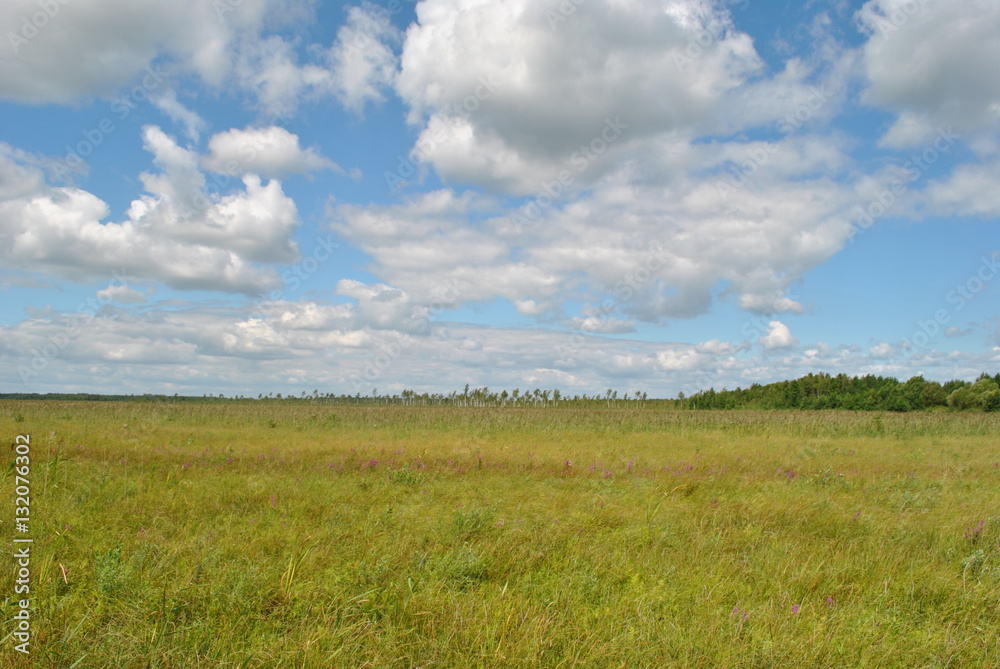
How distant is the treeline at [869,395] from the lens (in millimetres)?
Answer: 62000

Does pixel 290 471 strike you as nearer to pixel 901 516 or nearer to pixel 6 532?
pixel 6 532

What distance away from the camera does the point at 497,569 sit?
5.46 metres

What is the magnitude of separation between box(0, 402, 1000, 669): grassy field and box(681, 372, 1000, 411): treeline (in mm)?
66494

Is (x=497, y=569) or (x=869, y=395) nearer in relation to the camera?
(x=497, y=569)

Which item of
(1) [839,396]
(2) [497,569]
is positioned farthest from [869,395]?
(2) [497,569]

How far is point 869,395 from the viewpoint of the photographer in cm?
6794

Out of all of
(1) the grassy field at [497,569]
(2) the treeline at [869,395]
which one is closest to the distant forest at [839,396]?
(2) the treeline at [869,395]

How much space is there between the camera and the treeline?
203 ft

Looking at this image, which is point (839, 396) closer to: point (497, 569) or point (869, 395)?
point (869, 395)

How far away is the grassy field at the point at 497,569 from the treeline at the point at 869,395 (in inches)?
2618

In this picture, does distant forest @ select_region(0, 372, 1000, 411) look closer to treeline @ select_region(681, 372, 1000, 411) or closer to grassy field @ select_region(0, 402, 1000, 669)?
treeline @ select_region(681, 372, 1000, 411)


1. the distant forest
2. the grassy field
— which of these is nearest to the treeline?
the distant forest

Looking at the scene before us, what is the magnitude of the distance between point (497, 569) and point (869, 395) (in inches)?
3099

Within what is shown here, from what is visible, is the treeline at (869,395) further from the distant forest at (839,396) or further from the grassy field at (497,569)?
the grassy field at (497,569)
